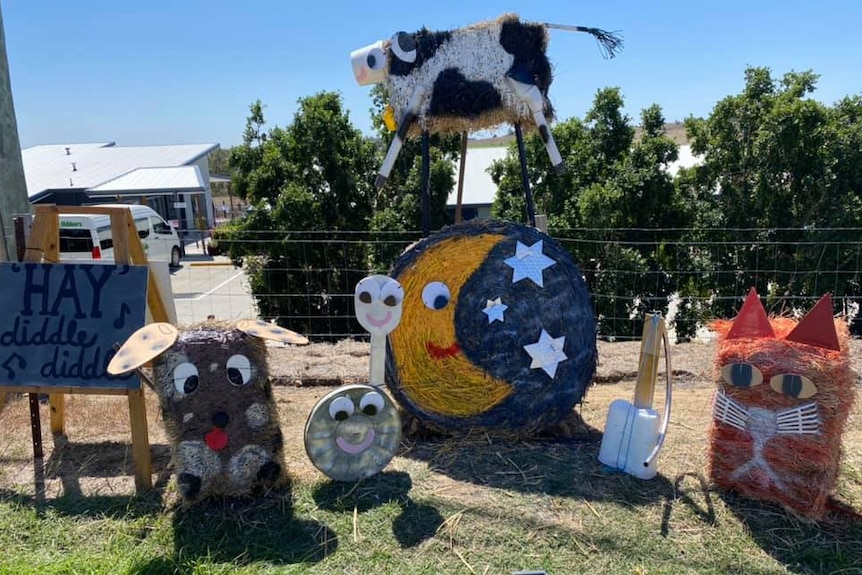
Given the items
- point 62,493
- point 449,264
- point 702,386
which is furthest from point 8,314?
point 702,386

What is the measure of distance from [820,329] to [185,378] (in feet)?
9.96

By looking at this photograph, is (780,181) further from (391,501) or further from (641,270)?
(391,501)

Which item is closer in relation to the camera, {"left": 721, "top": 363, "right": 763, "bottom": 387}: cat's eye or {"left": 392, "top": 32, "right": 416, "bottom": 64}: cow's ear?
{"left": 721, "top": 363, "right": 763, "bottom": 387}: cat's eye

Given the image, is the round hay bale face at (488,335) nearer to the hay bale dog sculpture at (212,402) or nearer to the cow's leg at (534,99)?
the cow's leg at (534,99)

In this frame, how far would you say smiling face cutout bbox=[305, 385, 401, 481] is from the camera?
3309mm

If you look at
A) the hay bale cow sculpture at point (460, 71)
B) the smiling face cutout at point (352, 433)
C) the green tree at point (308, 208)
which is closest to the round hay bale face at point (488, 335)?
the smiling face cutout at point (352, 433)

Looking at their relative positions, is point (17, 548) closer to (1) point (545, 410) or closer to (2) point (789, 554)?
(1) point (545, 410)

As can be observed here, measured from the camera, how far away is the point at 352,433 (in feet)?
11.1

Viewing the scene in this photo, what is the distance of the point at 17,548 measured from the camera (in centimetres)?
300

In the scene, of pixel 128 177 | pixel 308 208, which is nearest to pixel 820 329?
pixel 308 208

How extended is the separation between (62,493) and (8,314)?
1083 mm

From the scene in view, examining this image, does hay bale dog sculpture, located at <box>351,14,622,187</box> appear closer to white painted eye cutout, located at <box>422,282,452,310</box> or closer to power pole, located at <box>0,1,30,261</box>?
white painted eye cutout, located at <box>422,282,452,310</box>

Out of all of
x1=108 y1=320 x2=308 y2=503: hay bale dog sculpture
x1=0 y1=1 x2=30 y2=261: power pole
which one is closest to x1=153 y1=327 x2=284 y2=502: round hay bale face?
x1=108 y1=320 x2=308 y2=503: hay bale dog sculpture

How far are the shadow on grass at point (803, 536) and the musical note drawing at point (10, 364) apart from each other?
12.7 feet
